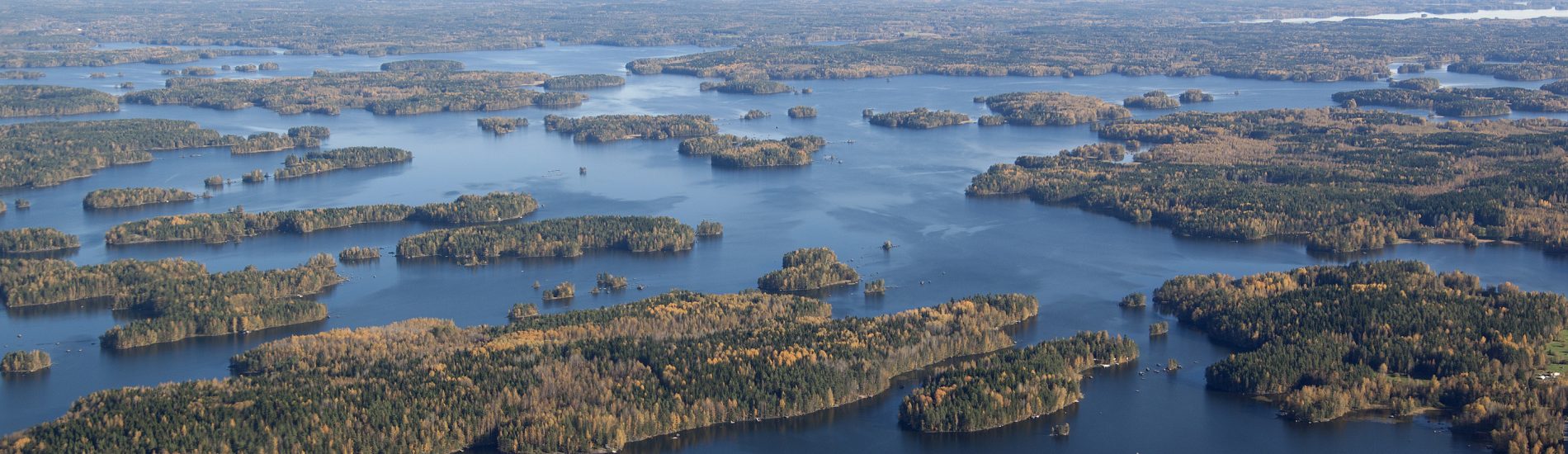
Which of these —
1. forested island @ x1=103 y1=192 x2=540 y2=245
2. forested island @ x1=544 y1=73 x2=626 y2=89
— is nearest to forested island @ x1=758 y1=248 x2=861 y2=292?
forested island @ x1=103 y1=192 x2=540 y2=245

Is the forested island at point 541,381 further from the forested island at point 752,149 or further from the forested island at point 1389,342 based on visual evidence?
the forested island at point 752,149

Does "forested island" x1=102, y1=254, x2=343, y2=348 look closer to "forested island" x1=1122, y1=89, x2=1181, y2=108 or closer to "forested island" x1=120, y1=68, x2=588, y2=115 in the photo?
"forested island" x1=120, y1=68, x2=588, y2=115

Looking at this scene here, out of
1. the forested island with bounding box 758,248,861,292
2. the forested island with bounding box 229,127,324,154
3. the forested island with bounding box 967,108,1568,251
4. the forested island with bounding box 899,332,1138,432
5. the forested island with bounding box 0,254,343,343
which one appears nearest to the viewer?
the forested island with bounding box 899,332,1138,432

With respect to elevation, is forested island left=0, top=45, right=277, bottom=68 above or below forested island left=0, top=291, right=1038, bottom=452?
above

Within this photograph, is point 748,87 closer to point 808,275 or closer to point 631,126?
point 631,126

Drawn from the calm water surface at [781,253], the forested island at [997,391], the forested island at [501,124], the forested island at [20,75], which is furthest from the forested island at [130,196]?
the forested island at [20,75]

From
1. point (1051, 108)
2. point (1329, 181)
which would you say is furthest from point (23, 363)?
point (1051, 108)
